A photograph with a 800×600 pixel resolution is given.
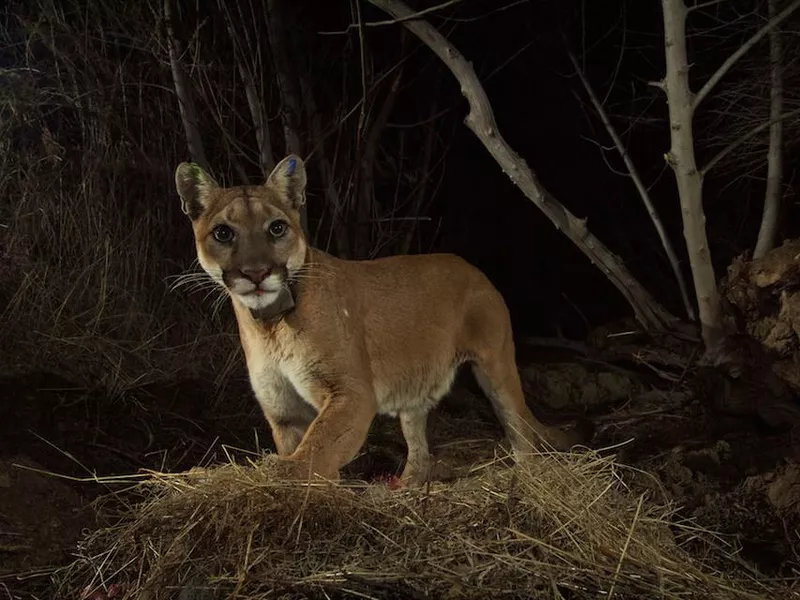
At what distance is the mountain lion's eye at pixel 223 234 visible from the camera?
430 cm

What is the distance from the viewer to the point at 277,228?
4375 mm

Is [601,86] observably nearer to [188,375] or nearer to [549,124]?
[549,124]

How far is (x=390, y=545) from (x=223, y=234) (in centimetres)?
177

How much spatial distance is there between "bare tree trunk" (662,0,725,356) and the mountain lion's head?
225cm

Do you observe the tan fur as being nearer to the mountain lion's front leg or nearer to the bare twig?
the mountain lion's front leg

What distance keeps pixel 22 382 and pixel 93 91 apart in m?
2.56

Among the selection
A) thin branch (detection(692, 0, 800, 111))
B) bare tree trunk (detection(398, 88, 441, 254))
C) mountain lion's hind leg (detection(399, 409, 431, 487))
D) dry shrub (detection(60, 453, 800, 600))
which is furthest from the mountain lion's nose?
bare tree trunk (detection(398, 88, 441, 254))

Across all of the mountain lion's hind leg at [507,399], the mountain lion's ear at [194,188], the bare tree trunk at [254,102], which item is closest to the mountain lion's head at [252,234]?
the mountain lion's ear at [194,188]

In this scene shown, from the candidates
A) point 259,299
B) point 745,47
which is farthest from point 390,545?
point 745,47

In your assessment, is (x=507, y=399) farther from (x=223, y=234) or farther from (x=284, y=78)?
(x=284, y=78)

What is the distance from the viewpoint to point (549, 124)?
8859 mm

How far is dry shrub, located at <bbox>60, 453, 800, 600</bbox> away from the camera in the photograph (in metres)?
3.11

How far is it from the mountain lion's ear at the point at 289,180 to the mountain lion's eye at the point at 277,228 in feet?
0.94

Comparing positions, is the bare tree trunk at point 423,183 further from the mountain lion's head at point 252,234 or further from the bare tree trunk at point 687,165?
the mountain lion's head at point 252,234
